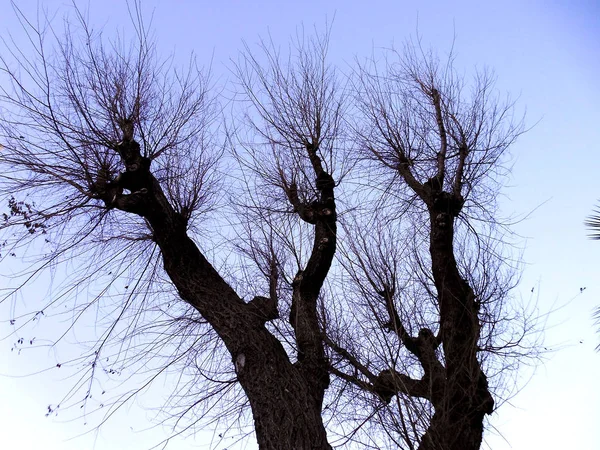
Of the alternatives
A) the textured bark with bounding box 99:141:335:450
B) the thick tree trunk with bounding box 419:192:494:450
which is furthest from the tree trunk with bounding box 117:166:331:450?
the thick tree trunk with bounding box 419:192:494:450

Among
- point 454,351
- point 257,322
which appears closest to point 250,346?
point 257,322

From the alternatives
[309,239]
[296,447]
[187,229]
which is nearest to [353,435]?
[296,447]

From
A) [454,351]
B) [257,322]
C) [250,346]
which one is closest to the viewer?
[250,346]

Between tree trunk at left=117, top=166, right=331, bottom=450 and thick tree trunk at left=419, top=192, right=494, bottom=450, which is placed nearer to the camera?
tree trunk at left=117, top=166, right=331, bottom=450

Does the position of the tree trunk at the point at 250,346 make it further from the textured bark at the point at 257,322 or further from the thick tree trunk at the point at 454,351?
the thick tree trunk at the point at 454,351

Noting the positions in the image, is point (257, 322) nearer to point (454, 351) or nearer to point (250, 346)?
point (250, 346)

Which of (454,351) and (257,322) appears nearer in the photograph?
(257,322)

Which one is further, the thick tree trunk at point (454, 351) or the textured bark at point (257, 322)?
the thick tree trunk at point (454, 351)

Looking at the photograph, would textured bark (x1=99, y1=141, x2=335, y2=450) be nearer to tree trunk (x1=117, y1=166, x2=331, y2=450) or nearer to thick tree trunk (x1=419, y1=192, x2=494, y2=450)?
tree trunk (x1=117, y1=166, x2=331, y2=450)

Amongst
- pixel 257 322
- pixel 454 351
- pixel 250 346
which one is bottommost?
pixel 454 351

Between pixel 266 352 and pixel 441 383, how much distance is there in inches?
57.1

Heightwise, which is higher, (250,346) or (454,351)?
(250,346)

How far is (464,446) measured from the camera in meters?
5.58

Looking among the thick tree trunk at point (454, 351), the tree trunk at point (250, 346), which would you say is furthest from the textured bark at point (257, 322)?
the thick tree trunk at point (454, 351)
